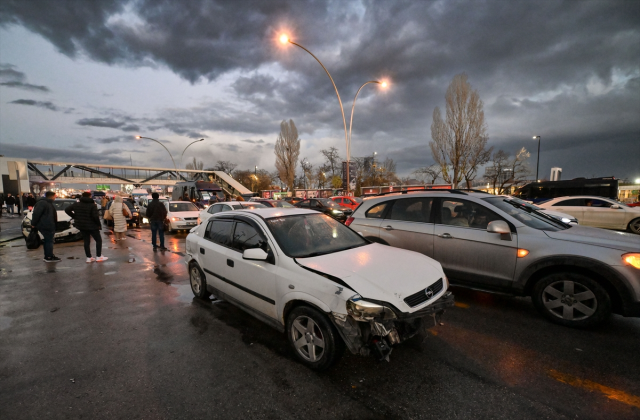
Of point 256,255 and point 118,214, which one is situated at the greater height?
point 256,255

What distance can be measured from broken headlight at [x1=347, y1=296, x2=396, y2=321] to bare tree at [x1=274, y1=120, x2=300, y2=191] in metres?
47.5

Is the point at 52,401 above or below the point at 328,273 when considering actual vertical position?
below

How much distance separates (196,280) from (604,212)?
14.8m

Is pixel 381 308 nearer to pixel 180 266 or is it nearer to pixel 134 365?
pixel 134 365

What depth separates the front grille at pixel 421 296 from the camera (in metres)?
2.49

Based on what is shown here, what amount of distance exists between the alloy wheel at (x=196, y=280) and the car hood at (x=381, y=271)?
2391 millimetres

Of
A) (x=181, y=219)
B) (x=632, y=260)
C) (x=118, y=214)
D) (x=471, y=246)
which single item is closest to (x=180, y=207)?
(x=181, y=219)

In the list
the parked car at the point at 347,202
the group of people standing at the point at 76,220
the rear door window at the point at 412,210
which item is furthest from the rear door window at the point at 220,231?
the parked car at the point at 347,202

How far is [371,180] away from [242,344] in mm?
55356

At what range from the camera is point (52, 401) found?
92.2 inches

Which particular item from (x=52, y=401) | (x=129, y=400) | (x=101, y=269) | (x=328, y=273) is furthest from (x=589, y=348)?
(x=101, y=269)

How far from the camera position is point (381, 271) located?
8.98ft

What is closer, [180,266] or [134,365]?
[134,365]

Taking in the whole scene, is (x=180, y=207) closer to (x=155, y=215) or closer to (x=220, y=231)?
(x=155, y=215)
